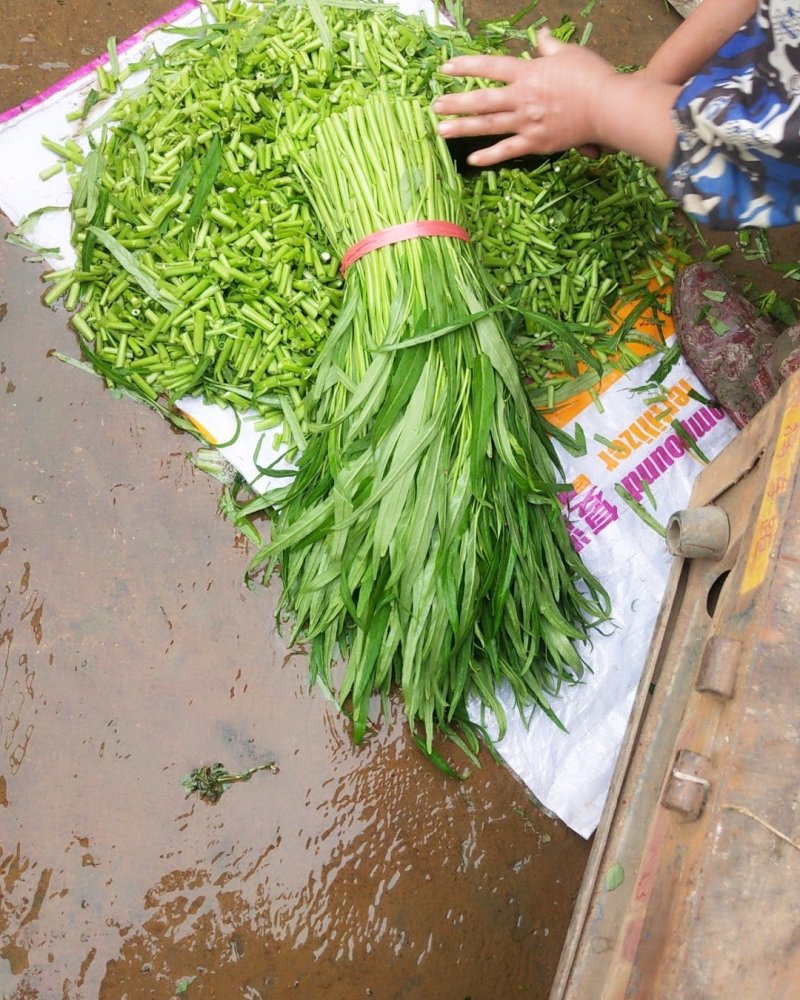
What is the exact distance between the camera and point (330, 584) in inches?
68.3

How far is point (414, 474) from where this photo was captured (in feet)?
5.32

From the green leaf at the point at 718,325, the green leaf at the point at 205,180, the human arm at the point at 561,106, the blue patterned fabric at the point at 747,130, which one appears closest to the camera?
the blue patterned fabric at the point at 747,130

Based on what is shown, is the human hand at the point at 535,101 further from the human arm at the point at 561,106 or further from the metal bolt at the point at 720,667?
the metal bolt at the point at 720,667

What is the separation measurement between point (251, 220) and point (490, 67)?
57 cm

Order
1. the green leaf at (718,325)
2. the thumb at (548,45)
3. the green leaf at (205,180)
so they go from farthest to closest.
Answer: the green leaf at (718,325) → the green leaf at (205,180) → the thumb at (548,45)

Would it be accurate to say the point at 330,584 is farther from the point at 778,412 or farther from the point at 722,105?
the point at 722,105

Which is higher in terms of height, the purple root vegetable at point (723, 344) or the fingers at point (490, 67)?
the fingers at point (490, 67)

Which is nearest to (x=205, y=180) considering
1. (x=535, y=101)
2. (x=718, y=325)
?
(x=535, y=101)

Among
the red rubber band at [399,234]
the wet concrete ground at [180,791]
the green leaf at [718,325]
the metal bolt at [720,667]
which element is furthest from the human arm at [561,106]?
the wet concrete ground at [180,791]

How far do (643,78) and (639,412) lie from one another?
2.53 feet

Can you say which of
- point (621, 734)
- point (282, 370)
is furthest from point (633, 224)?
point (621, 734)

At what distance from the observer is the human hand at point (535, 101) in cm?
149

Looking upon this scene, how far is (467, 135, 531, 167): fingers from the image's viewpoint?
5.16 feet

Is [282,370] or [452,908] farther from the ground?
[282,370]
